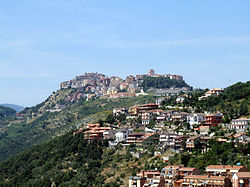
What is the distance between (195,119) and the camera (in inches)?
3275

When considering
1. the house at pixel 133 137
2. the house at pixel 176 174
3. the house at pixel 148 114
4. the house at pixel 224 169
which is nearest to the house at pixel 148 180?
the house at pixel 176 174

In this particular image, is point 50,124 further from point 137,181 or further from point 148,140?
point 137,181

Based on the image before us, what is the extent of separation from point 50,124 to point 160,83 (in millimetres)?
48957

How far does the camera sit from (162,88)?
172m

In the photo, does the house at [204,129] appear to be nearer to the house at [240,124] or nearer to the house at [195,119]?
the house at [240,124]

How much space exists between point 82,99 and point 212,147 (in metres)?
122

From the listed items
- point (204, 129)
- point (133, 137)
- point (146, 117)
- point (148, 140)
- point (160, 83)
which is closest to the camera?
point (204, 129)

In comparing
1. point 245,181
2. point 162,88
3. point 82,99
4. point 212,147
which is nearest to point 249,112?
point 212,147

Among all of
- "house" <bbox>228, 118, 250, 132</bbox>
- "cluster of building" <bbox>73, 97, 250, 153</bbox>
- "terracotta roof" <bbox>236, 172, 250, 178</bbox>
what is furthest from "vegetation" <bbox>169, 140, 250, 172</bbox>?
"house" <bbox>228, 118, 250, 132</bbox>

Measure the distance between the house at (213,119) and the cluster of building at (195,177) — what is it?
76.2 ft

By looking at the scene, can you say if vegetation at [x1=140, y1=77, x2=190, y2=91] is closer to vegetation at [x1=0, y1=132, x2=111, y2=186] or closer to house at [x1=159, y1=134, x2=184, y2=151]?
vegetation at [x1=0, y1=132, x2=111, y2=186]

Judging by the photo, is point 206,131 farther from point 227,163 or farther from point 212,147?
point 227,163

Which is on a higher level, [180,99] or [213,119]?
[180,99]

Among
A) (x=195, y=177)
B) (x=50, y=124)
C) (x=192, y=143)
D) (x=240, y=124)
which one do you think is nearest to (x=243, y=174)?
(x=195, y=177)
